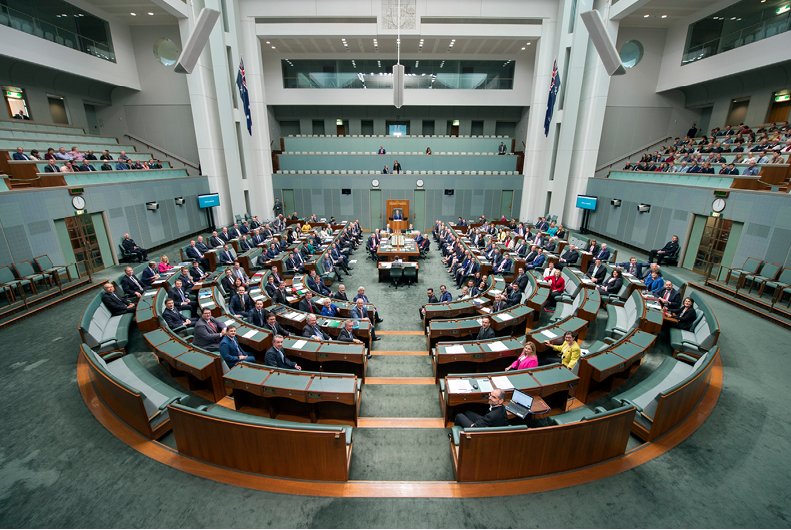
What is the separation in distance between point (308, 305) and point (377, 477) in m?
4.67

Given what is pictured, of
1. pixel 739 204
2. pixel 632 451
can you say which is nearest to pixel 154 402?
pixel 632 451

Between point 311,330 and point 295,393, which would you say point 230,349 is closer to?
point 311,330

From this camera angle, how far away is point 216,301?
7.98m

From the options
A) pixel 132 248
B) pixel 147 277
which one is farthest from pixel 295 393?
pixel 132 248

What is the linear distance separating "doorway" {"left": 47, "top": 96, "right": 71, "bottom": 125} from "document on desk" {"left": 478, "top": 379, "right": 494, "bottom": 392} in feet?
78.5

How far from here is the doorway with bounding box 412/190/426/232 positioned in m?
22.1

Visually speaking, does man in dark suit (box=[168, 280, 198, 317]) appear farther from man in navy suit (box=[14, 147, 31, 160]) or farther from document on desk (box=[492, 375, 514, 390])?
man in navy suit (box=[14, 147, 31, 160])

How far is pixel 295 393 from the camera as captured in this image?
471 cm

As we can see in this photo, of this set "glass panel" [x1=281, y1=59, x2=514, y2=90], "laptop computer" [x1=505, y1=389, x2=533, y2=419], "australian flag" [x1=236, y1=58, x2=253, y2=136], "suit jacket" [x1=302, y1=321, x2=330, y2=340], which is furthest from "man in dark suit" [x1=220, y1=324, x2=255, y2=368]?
"glass panel" [x1=281, y1=59, x2=514, y2=90]

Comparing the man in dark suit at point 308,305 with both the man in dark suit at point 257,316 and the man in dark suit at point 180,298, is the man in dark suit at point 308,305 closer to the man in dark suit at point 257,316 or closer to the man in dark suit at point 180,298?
the man in dark suit at point 257,316

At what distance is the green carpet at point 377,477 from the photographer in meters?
3.45

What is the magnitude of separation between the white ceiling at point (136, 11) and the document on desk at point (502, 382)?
22.4 meters

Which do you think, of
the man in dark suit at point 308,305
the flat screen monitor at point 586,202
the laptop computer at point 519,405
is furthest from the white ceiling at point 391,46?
the laptop computer at point 519,405

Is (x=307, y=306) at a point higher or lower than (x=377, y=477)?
higher
